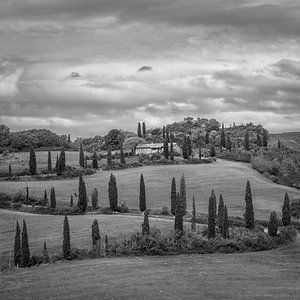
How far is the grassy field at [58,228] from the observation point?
93875mm

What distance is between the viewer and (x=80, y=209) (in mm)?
129125

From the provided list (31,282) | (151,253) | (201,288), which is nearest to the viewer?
(201,288)

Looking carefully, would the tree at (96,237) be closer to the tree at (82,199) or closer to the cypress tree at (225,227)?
the cypress tree at (225,227)

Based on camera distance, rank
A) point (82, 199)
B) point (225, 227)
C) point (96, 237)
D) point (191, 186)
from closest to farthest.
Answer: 1. point (96, 237)
2. point (225, 227)
3. point (82, 199)
4. point (191, 186)

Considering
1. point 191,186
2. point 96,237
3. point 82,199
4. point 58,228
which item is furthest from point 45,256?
point 191,186

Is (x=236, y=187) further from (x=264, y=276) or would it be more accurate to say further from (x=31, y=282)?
(x=31, y=282)

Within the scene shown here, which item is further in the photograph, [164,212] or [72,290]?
[164,212]

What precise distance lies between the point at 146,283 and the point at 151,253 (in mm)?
23016

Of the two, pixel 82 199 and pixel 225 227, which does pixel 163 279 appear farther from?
pixel 82 199

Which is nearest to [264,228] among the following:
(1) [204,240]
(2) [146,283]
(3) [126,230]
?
(1) [204,240]

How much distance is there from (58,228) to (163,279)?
127 feet

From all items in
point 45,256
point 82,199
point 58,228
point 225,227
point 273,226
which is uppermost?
point 82,199

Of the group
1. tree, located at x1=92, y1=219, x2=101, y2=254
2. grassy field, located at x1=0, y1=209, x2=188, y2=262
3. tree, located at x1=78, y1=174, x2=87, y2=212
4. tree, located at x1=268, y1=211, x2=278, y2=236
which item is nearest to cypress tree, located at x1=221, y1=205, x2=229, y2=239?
grassy field, located at x1=0, y1=209, x2=188, y2=262

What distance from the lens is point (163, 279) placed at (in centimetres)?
7050
